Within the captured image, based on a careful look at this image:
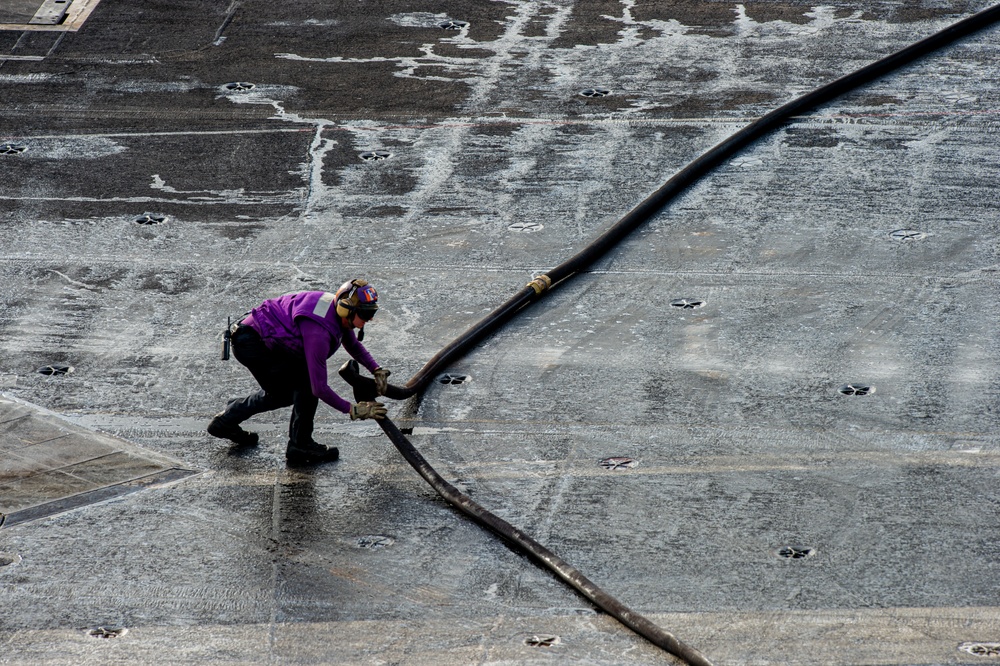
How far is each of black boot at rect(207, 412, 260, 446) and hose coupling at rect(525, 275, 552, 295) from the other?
88.7 inches

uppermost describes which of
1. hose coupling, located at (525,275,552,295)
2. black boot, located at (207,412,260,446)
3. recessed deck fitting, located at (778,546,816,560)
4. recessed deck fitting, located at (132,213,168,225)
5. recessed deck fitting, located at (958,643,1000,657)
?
recessed deck fitting, located at (132,213,168,225)

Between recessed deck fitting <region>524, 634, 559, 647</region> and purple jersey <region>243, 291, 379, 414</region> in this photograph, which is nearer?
recessed deck fitting <region>524, 634, 559, 647</region>

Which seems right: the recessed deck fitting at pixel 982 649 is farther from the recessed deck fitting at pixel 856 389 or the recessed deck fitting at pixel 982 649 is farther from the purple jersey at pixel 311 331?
the purple jersey at pixel 311 331

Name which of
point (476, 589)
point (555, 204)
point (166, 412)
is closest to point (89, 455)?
point (166, 412)

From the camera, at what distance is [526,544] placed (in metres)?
5.83

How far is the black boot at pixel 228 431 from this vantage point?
667 cm

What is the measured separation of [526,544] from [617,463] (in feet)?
3.07

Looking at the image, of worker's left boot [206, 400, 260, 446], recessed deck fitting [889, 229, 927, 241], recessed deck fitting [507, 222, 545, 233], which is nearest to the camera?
worker's left boot [206, 400, 260, 446]

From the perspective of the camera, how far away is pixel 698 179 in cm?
962

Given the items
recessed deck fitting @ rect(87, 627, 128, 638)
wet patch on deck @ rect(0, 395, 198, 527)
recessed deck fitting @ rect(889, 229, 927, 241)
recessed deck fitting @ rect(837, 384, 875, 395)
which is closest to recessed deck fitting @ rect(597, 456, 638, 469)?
recessed deck fitting @ rect(837, 384, 875, 395)

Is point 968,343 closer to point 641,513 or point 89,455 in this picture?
point 641,513

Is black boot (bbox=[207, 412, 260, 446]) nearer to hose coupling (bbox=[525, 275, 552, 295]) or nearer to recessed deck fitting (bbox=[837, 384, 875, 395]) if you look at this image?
hose coupling (bbox=[525, 275, 552, 295])

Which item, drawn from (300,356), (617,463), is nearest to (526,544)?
(617,463)

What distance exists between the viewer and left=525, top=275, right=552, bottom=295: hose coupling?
803cm
